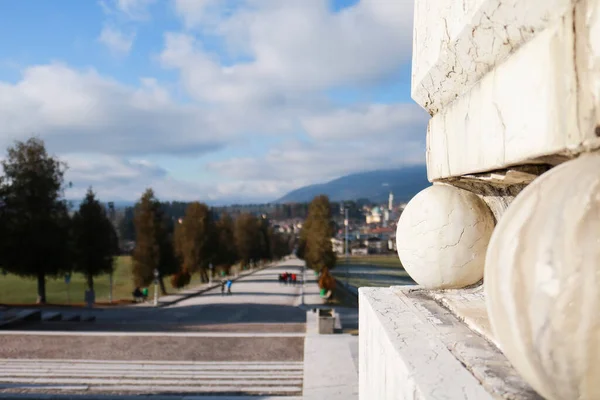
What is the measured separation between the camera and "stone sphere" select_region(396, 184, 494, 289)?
9.93 ft

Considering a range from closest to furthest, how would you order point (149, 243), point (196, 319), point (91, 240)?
point (196, 319), point (91, 240), point (149, 243)

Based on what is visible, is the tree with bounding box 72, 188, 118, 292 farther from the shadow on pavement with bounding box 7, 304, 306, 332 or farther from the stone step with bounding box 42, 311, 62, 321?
the stone step with bounding box 42, 311, 62, 321

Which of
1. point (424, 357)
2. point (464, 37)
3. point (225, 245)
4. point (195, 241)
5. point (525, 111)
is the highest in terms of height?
point (464, 37)

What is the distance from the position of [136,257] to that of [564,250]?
33.1 m

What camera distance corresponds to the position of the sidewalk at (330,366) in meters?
9.14

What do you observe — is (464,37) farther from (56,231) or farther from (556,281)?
(56,231)

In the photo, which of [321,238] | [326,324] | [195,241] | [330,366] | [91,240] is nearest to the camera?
[330,366]

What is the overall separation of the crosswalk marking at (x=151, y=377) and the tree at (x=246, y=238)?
51568 mm

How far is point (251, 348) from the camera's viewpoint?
530 inches

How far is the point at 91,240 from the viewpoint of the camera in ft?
97.7

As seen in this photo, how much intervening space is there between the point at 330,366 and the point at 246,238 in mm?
54632

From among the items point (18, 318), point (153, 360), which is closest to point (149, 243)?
point (18, 318)

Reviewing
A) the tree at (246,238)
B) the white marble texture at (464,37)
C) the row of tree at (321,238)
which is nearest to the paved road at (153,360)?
the white marble texture at (464,37)

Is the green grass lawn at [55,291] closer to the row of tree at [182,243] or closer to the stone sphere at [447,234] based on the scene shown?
the row of tree at [182,243]
